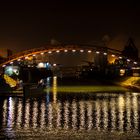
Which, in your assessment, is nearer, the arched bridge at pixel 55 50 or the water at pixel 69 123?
the water at pixel 69 123

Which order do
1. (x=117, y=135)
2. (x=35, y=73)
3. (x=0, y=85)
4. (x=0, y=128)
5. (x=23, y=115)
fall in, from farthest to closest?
(x=35, y=73) → (x=0, y=85) → (x=23, y=115) → (x=0, y=128) → (x=117, y=135)

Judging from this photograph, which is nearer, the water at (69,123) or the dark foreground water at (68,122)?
the water at (69,123)

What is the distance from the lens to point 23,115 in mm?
23844

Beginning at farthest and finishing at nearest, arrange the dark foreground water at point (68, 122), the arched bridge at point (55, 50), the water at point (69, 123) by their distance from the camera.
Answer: the arched bridge at point (55, 50) → the dark foreground water at point (68, 122) → the water at point (69, 123)

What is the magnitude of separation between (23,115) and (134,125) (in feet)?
20.8

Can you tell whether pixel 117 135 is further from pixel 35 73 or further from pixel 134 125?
pixel 35 73

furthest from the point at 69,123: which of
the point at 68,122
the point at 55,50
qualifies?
the point at 55,50

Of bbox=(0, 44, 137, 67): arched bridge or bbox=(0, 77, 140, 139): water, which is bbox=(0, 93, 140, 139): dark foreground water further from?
Result: bbox=(0, 44, 137, 67): arched bridge

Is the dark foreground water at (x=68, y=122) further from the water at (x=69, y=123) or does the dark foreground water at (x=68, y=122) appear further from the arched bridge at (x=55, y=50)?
the arched bridge at (x=55, y=50)

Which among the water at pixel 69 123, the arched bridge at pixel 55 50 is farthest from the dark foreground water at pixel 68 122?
the arched bridge at pixel 55 50

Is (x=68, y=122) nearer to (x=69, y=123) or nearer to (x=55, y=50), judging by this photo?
(x=69, y=123)

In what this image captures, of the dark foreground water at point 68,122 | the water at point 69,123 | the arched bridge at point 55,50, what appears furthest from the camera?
the arched bridge at point 55,50

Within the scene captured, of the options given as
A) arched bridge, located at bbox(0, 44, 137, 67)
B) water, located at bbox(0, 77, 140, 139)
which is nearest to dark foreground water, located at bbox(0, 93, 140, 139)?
water, located at bbox(0, 77, 140, 139)

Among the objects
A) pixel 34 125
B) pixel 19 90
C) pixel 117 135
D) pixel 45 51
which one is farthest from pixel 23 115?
pixel 45 51
